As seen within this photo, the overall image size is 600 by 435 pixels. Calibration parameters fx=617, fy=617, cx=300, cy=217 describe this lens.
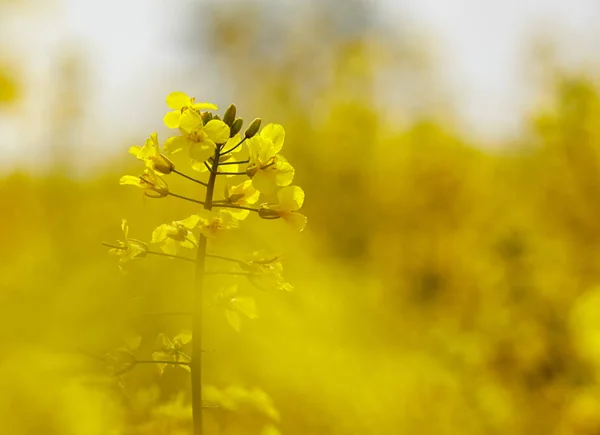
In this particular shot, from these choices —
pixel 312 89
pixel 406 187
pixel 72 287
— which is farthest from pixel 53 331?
pixel 312 89

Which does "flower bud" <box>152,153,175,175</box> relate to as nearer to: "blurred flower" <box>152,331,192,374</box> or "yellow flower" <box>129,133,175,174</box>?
"yellow flower" <box>129,133,175,174</box>

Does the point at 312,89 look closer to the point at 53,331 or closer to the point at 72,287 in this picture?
the point at 72,287

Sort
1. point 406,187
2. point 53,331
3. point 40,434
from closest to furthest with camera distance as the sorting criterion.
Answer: point 40,434 < point 53,331 < point 406,187

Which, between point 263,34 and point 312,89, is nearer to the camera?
point 312,89

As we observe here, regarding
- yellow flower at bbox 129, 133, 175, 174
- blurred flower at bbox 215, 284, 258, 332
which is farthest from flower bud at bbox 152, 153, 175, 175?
blurred flower at bbox 215, 284, 258, 332

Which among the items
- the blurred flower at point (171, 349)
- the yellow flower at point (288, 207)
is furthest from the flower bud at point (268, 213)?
the blurred flower at point (171, 349)

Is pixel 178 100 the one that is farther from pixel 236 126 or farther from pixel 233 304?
pixel 233 304

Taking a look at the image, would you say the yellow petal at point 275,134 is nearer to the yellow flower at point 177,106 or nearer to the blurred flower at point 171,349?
the yellow flower at point 177,106
